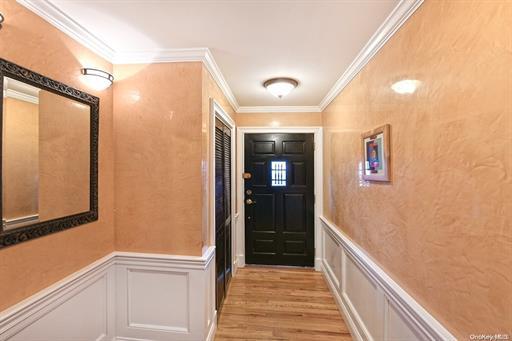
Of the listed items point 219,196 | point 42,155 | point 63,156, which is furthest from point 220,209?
point 42,155

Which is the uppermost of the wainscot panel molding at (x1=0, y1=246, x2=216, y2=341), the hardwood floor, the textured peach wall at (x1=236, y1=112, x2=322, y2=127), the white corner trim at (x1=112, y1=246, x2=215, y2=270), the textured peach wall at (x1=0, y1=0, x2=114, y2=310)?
the textured peach wall at (x1=236, y1=112, x2=322, y2=127)

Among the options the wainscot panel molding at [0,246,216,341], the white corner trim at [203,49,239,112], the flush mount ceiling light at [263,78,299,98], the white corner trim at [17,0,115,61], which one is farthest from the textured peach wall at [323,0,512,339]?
the white corner trim at [17,0,115,61]

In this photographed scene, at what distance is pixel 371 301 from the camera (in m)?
1.73

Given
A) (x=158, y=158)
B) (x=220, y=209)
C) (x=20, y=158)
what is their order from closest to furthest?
(x=20, y=158) → (x=158, y=158) → (x=220, y=209)

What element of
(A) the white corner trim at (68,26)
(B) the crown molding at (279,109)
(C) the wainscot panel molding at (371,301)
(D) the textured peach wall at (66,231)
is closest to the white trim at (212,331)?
(D) the textured peach wall at (66,231)

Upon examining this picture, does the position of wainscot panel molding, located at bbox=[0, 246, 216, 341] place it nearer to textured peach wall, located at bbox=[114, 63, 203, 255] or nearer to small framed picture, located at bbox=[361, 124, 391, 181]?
textured peach wall, located at bbox=[114, 63, 203, 255]

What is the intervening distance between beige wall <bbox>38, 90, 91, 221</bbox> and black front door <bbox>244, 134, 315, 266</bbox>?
2.17 meters

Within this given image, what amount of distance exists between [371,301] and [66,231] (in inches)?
83.3

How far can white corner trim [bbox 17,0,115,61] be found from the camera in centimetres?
126

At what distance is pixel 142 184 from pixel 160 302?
3.06 feet

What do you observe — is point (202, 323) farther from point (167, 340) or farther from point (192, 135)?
point (192, 135)

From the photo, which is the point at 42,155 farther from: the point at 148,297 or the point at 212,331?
the point at 212,331

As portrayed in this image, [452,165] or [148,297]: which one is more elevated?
[452,165]

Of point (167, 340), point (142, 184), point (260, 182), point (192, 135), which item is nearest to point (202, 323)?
point (167, 340)
